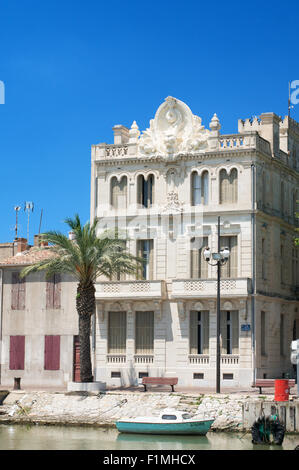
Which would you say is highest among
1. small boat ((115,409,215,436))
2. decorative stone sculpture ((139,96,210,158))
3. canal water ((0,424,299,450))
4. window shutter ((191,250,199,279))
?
decorative stone sculpture ((139,96,210,158))

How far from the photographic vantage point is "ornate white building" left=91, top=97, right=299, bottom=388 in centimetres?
4844

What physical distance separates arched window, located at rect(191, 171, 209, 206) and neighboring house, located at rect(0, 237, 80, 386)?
26.3 ft

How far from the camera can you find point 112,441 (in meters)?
35.1

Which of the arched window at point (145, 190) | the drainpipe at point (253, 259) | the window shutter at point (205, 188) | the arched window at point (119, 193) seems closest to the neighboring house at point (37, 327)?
the arched window at point (119, 193)

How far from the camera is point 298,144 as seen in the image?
56.9m

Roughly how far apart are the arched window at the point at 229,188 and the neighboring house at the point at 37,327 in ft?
30.6

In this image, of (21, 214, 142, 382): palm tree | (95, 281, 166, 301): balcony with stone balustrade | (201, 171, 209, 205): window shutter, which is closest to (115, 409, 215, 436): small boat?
(21, 214, 142, 382): palm tree

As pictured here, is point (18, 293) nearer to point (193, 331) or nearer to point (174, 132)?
point (193, 331)

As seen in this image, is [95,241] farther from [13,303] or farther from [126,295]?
[13,303]

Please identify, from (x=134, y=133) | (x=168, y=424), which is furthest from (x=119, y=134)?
(x=168, y=424)

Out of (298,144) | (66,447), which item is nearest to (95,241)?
(66,447)

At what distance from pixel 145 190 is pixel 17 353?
11446mm

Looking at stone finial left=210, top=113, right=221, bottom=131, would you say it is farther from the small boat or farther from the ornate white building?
the small boat

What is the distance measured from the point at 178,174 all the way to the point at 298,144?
984 centimetres
